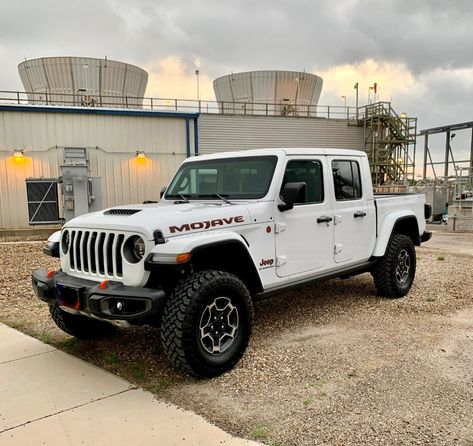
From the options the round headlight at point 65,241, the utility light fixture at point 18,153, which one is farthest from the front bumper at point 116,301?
the utility light fixture at point 18,153

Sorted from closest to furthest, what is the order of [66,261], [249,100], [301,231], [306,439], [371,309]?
[306,439] → [66,261] → [301,231] → [371,309] → [249,100]

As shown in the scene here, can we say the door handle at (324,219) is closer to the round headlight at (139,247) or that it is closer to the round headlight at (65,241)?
the round headlight at (139,247)

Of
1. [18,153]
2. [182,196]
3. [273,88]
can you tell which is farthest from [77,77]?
[182,196]

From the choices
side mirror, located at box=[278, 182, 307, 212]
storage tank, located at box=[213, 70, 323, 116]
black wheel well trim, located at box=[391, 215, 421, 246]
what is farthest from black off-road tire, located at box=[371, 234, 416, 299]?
storage tank, located at box=[213, 70, 323, 116]

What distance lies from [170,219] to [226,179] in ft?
4.18

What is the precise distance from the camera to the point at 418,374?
3.56 metres

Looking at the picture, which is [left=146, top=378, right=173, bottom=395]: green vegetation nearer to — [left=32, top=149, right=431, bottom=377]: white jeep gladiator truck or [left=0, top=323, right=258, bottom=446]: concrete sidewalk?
[left=0, top=323, right=258, bottom=446]: concrete sidewalk

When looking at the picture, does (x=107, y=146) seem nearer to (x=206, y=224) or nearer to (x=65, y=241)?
(x=65, y=241)

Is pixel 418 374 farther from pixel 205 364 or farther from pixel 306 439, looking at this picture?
pixel 205 364

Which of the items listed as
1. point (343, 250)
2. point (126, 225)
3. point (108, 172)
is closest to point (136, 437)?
point (126, 225)

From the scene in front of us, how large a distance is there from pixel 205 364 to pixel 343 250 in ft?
7.49

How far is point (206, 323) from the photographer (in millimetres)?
3514

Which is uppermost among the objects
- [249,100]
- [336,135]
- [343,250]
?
[249,100]

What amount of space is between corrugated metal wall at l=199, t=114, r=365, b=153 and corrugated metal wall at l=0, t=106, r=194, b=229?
1984 mm
